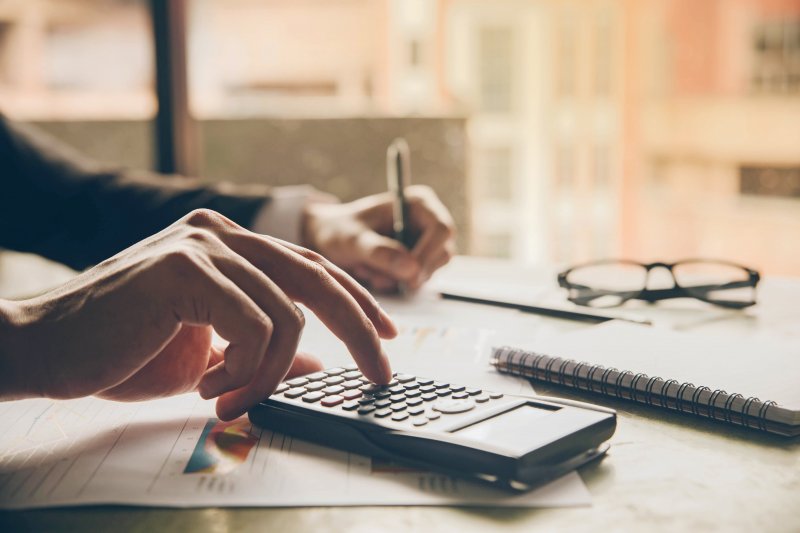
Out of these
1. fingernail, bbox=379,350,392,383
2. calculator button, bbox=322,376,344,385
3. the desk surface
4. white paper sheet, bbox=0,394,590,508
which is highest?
fingernail, bbox=379,350,392,383

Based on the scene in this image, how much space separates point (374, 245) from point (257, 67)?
348 inches

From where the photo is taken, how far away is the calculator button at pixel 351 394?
0.47 metres

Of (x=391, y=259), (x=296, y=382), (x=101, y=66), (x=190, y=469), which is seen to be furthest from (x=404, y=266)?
(x=101, y=66)

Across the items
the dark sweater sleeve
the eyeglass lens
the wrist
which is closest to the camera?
the wrist

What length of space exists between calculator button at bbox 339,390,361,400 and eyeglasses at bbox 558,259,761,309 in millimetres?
448

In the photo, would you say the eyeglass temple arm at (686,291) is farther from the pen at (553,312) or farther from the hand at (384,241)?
the hand at (384,241)

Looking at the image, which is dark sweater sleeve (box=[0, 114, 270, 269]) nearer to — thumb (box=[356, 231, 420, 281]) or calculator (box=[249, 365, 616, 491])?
thumb (box=[356, 231, 420, 281])

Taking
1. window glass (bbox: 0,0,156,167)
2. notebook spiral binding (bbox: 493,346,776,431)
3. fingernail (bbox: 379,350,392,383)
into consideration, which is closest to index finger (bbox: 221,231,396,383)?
fingernail (bbox: 379,350,392,383)

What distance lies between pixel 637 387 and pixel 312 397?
0.75 feet

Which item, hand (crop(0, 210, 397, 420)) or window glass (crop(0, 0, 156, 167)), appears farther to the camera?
window glass (crop(0, 0, 156, 167))

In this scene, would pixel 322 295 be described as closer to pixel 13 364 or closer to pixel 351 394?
pixel 351 394

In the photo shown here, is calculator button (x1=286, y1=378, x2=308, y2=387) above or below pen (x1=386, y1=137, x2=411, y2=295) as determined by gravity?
below

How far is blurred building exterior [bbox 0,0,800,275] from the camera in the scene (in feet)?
25.8

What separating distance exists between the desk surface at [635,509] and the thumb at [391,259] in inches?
19.1
